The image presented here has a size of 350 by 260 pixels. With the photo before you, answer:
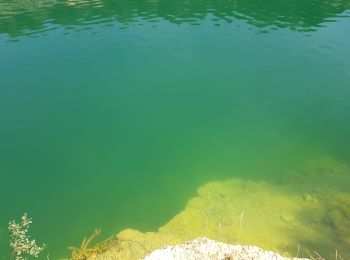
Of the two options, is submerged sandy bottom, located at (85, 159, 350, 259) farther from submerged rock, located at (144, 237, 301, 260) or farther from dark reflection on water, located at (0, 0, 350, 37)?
dark reflection on water, located at (0, 0, 350, 37)

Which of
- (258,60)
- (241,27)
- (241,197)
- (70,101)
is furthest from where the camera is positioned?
(241,27)

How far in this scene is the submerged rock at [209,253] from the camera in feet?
24.6

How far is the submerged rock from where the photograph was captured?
24.6 feet

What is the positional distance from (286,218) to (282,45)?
62.4 feet

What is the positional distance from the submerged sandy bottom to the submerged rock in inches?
158

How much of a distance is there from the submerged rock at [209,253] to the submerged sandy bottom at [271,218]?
4012 millimetres

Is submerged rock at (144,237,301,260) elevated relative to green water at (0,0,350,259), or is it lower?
elevated

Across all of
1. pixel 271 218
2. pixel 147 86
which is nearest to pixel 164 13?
pixel 147 86

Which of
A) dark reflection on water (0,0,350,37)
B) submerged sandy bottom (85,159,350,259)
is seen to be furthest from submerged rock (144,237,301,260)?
dark reflection on water (0,0,350,37)

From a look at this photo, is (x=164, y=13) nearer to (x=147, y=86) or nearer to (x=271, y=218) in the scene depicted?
(x=147, y=86)

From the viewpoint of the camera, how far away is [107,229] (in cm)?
1441

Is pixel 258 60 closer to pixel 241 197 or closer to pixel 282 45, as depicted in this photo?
pixel 282 45

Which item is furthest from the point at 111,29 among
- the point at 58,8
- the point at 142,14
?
the point at 58,8

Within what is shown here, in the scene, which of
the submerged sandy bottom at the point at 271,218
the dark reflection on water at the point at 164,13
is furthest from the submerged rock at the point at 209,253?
the dark reflection on water at the point at 164,13
